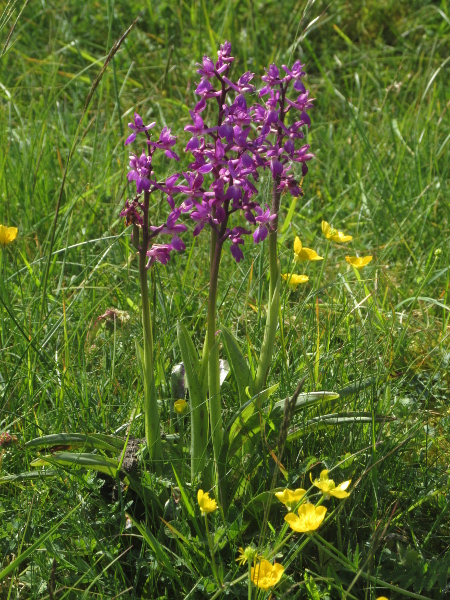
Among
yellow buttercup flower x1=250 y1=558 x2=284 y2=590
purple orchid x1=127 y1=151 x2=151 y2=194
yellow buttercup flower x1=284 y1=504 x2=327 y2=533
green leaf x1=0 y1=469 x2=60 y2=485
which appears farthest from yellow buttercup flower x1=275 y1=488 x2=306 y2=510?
purple orchid x1=127 y1=151 x2=151 y2=194

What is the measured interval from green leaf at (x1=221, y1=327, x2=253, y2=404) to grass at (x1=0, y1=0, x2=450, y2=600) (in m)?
0.16

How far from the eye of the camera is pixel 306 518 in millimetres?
1535

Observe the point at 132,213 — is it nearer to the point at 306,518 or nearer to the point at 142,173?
the point at 142,173

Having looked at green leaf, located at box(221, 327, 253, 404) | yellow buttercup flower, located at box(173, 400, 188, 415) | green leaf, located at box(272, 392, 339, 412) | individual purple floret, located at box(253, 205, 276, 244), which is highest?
individual purple floret, located at box(253, 205, 276, 244)

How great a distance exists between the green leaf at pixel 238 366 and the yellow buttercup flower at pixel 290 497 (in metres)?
0.37

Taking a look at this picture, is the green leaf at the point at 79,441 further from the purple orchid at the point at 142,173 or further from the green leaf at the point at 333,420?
the purple orchid at the point at 142,173

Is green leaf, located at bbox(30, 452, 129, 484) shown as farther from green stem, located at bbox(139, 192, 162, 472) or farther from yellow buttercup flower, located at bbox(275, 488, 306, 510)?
yellow buttercup flower, located at bbox(275, 488, 306, 510)

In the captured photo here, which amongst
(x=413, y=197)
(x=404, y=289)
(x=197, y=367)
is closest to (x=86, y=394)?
(x=197, y=367)

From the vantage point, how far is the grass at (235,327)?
176 cm

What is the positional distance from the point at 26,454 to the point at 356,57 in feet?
12.9

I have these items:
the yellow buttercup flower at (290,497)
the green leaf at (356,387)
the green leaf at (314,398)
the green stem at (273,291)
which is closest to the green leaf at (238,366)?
the green stem at (273,291)

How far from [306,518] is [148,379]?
0.51 m

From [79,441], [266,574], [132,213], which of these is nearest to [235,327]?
[79,441]

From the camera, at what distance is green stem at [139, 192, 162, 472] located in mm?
1681
